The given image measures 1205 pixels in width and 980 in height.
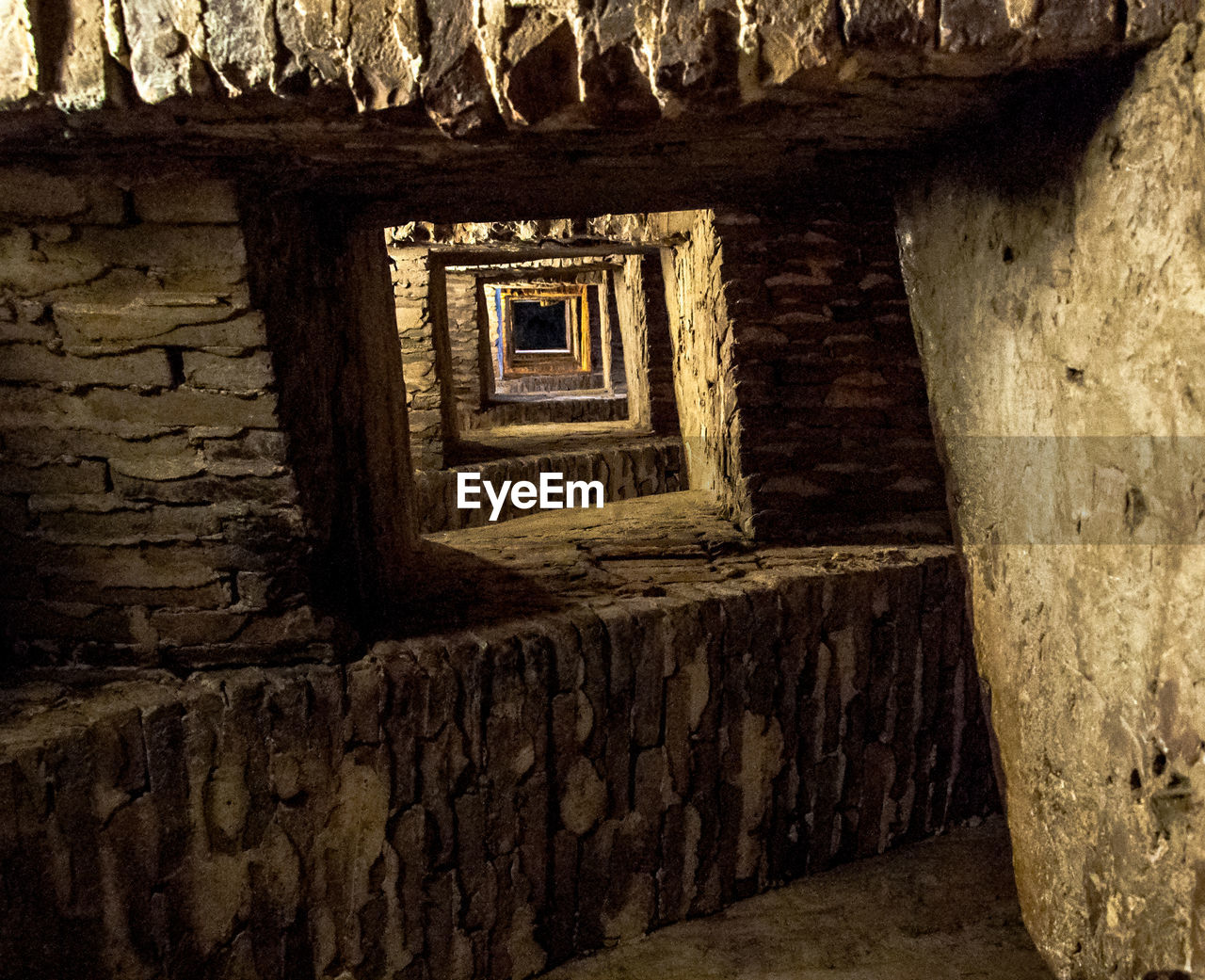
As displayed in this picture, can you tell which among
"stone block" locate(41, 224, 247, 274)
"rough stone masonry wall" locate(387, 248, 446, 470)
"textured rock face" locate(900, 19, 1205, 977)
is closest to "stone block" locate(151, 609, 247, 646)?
"stone block" locate(41, 224, 247, 274)

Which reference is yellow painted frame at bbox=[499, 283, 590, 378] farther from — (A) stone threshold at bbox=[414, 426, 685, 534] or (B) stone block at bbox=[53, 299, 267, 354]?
(B) stone block at bbox=[53, 299, 267, 354]

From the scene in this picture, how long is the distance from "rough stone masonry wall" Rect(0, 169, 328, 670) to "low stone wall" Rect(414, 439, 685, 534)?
9.07 feet

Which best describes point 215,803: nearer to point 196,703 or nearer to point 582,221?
point 196,703

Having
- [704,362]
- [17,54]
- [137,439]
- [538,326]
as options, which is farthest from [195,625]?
[538,326]

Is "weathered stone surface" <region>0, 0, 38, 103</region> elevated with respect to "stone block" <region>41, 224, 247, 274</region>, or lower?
elevated

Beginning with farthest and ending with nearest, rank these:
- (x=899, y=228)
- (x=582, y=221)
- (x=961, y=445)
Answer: (x=582, y=221) → (x=899, y=228) → (x=961, y=445)

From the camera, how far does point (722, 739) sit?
82.8 inches

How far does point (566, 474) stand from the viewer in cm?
528

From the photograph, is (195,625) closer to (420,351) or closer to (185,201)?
(185,201)

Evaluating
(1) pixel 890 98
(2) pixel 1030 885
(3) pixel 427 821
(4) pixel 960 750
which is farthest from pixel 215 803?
(4) pixel 960 750

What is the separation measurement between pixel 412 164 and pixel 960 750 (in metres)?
2.21

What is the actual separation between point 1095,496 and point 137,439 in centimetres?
169

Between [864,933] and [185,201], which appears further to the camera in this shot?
[864,933]

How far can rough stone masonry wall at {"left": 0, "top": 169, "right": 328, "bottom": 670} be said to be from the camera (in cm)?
148
